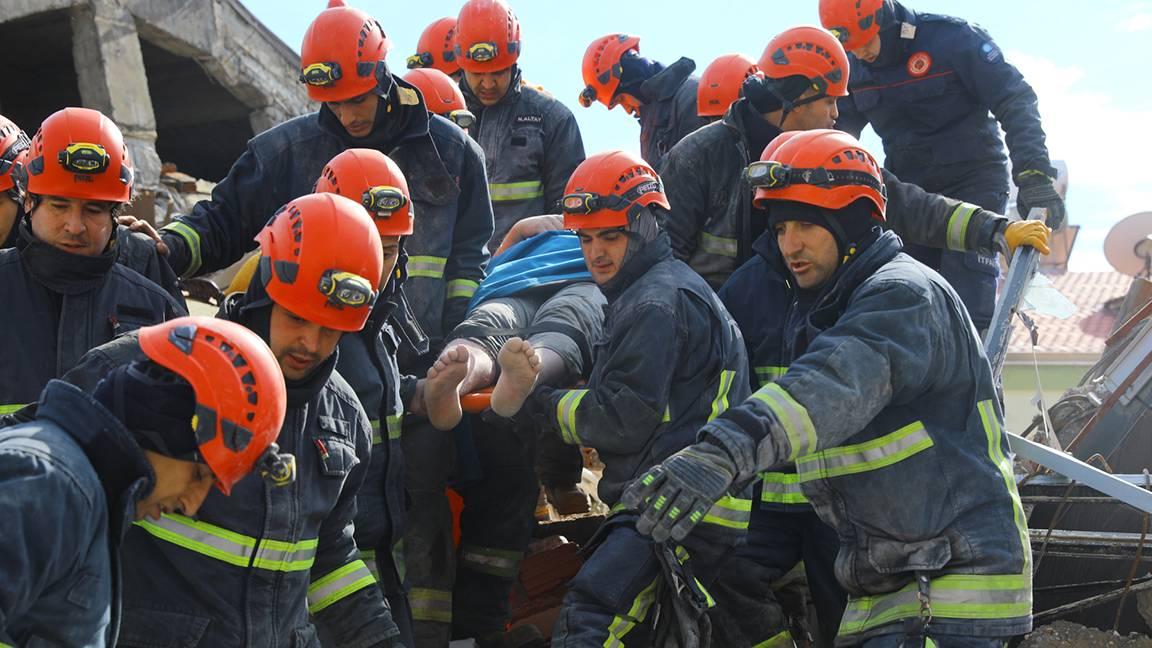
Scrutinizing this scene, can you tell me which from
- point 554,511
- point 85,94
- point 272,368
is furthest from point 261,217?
point 85,94

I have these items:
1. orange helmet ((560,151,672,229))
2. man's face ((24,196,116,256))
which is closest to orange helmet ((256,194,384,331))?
man's face ((24,196,116,256))

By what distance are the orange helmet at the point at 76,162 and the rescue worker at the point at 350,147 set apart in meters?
0.66

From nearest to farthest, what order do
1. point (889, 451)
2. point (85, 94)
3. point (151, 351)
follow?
point (151, 351) → point (889, 451) → point (85, 94)

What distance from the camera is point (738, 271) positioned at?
500 cm

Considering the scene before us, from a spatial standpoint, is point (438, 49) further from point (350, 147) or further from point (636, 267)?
point (636, 267)

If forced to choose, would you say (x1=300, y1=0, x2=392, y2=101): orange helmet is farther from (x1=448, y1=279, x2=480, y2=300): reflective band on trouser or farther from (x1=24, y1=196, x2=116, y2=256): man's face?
(x1=24, y1=196, x2=116, y2=256): man's face

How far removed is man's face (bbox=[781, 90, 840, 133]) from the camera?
5328 millimetres

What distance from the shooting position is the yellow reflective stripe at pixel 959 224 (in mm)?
5348

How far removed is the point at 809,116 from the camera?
534cm

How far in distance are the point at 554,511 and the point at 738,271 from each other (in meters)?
1.90

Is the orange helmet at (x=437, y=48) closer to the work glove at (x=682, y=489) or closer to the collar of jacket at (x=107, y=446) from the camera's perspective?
the work glove at (x=682, y=489)

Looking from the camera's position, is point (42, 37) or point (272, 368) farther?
point (42, 37)

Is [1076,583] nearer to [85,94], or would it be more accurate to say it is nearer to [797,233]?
[797,233]

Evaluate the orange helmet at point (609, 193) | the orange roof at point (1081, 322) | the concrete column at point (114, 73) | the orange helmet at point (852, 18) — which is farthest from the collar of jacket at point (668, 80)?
the orange roof at point (1081, 322)
